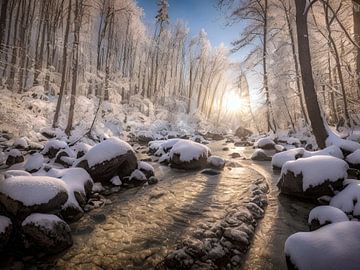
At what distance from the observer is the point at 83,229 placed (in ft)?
15.0

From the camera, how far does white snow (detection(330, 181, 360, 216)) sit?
454 centimetres

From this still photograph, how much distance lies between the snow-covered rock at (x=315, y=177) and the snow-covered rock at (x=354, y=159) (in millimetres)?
1862

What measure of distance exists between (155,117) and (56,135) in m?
13.4

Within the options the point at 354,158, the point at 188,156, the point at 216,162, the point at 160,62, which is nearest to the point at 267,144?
the point at 216,162

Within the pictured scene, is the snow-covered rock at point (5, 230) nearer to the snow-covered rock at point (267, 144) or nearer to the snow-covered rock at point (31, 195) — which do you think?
the snow-covered rock at point (31, 195)

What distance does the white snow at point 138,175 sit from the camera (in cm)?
747

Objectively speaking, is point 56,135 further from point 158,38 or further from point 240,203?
point 158,38

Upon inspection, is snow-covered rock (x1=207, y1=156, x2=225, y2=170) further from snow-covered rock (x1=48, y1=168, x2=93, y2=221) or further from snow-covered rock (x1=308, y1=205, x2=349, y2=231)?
snow-covered rock (x1=308, y1=205, x2=349, y2=231)

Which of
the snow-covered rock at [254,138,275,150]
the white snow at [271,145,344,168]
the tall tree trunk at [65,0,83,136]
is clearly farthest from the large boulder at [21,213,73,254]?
the snow-covered rock at [254,138,275,150]

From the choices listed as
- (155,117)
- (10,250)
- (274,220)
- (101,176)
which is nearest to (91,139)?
(101,176)

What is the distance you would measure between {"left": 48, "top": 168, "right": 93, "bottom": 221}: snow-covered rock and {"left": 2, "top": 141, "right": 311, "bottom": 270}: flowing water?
0.25 meters

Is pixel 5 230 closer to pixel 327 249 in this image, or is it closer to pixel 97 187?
pixel 97 187

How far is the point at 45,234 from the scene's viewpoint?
3855 millimetres

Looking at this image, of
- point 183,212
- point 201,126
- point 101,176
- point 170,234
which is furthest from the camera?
point 201,126
